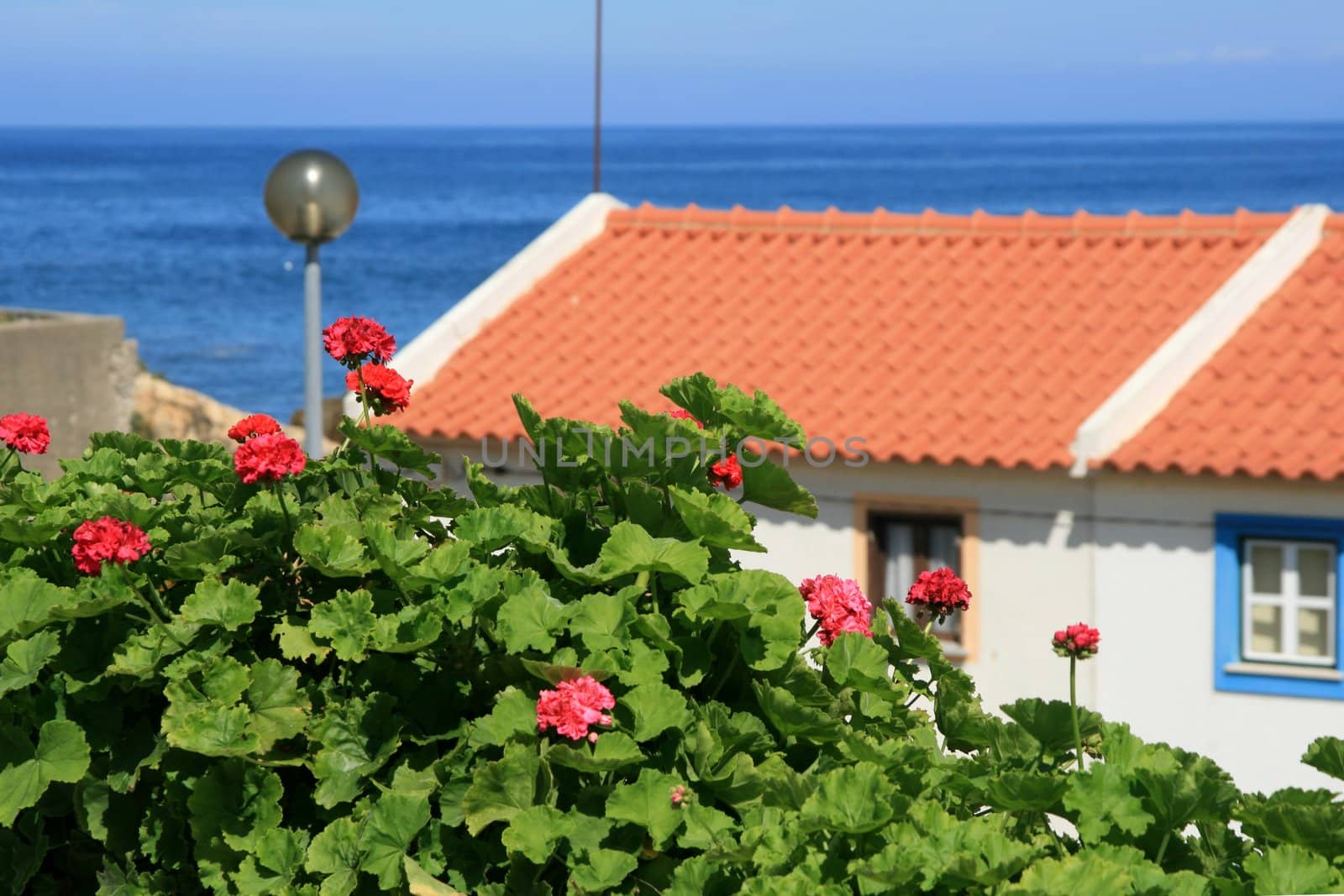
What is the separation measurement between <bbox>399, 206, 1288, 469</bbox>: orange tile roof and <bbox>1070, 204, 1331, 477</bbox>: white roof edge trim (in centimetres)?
26

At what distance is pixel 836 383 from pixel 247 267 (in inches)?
3617

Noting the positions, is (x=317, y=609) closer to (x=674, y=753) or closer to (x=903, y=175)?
(x=674, y=753)

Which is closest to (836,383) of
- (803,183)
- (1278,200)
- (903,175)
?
(1278,200)

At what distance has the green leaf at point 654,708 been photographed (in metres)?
2.99

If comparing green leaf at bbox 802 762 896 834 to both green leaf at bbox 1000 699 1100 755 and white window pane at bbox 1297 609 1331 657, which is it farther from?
white window pane at bbox 1297 609 1331 657

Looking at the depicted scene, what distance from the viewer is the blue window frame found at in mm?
13164

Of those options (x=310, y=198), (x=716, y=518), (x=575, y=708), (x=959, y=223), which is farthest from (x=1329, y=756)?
(x=959, y=223)

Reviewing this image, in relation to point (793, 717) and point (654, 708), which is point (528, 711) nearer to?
point (654, 708)

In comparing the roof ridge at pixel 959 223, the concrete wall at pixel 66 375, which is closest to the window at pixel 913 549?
the roof ridge at pixel 959 223

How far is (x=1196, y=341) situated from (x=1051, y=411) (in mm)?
1408

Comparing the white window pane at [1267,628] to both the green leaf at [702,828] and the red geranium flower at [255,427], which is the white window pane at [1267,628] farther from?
the green leaf at [702,828]

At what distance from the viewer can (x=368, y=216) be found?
428 ft

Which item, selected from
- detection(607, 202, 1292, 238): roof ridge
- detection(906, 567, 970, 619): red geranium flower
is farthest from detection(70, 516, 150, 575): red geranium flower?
detection(607, 202, 1292, 238): roof ridge

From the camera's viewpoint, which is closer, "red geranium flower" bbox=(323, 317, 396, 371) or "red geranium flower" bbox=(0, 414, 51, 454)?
"red geranium flower" bbox=(323, 317, 396, 371)
